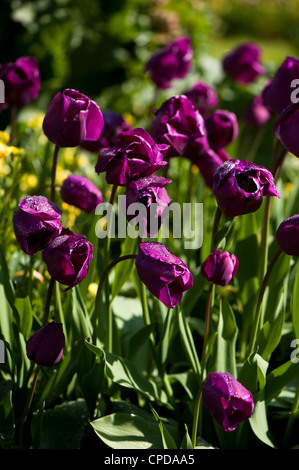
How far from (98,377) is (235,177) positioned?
1.56 ft

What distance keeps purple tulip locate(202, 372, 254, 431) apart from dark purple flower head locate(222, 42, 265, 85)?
58.5 inches

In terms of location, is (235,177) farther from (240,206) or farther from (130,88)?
(130,88)

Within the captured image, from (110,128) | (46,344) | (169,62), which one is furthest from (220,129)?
(46,344)

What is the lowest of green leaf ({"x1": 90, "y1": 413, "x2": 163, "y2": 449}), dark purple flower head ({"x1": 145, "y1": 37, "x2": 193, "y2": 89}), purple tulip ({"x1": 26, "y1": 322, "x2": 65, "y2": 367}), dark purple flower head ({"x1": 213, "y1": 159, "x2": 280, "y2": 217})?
green leaf ({"x1": 90, "y1": 413, "x2": 163, "y2": 449})

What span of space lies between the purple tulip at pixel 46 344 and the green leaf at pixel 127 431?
153mm

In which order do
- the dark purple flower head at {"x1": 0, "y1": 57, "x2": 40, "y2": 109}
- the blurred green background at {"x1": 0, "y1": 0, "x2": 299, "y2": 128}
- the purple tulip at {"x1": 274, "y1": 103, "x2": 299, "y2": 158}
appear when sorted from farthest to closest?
the blurred green background at {"x1": 0, "y1": 0, "x2": 299, "y2": 128}, the dark purple flower head at {"x1": 0, "y1": 57, "x2": 40, "y2": 109}, the purple tulip at {"x1": 274, "y1": 103, "x2": 299, "y2": 158}

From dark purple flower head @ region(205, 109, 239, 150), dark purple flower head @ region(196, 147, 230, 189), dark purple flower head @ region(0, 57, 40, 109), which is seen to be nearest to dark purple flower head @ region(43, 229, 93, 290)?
dark purple flower head @ region(196, 147, 230, 189)

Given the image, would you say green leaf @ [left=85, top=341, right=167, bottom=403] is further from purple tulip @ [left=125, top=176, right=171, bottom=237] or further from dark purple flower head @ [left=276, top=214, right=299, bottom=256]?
dark purple flower head @ [left=276, top=214, right=299, bottom=256]

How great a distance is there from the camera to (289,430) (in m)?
1.31

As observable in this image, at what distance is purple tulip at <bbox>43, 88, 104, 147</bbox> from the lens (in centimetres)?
117

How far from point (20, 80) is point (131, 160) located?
747mm

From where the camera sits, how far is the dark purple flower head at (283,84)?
4.25ft

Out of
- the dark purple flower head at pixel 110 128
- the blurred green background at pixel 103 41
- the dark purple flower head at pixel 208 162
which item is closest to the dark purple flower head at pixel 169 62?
the dark purple flower head at pixel 110 128
